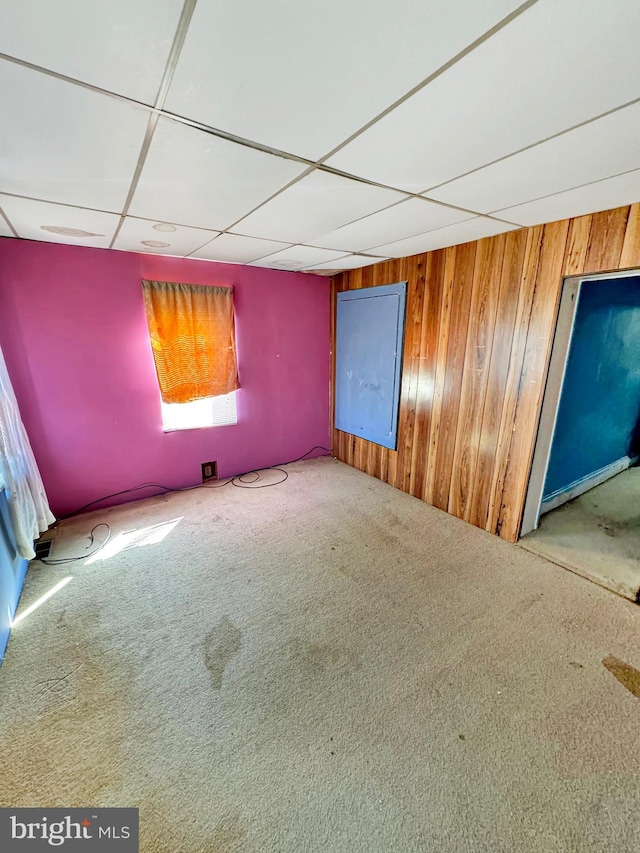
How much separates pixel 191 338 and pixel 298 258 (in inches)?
49.1

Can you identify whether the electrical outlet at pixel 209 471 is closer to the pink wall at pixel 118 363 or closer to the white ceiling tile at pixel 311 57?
the pink wall at pixel 118 363

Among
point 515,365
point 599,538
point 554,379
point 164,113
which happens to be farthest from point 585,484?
point 164,113

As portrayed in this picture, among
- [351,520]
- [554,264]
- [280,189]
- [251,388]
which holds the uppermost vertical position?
[280,189]

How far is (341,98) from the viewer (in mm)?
1000

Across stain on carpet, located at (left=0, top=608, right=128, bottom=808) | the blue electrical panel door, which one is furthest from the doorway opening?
stain on carpet, located at (left=0, top=608, right=128, bottom=808)

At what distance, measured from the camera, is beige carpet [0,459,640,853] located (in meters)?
1.14

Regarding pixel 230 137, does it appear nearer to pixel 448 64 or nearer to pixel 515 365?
pixel 448 64

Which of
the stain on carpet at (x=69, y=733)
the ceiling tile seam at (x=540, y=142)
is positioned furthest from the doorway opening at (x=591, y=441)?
the stain on carpet at (x=69, y=733)

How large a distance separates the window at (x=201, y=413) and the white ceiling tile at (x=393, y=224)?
1.82 meters

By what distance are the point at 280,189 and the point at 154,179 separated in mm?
561

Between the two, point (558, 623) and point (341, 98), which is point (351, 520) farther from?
point (341, 98)

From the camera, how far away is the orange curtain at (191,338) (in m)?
3.04

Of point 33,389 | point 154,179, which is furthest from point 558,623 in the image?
point 33,389

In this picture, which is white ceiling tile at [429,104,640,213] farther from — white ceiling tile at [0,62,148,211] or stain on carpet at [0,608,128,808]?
stain on carpet at [0,608,128,808]
